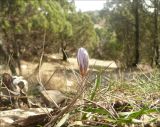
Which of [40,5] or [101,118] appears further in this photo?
[40,5]

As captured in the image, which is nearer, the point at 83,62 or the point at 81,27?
the point at 83,62

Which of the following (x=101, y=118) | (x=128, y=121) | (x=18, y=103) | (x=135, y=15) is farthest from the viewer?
(x=135, y=15)

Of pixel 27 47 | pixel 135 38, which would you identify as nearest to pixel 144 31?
pixel 135 38

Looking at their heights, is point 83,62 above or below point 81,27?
above

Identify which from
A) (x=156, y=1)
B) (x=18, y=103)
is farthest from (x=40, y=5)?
(x=18, y=103)

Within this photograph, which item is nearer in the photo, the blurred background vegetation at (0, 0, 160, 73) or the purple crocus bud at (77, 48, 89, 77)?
the purple crocus bud at (77, 48, 89, 77)

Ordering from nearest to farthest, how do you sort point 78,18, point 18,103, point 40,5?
point 18,103 < point 40,5 < point 78,18

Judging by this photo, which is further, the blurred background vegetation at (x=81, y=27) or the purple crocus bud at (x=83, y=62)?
the blurred background vegetation at (x=81, y=27)

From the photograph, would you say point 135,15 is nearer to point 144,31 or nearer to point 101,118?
point 144,31

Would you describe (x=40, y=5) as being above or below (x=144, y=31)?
above

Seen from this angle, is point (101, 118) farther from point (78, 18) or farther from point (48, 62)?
point (78, 18)
